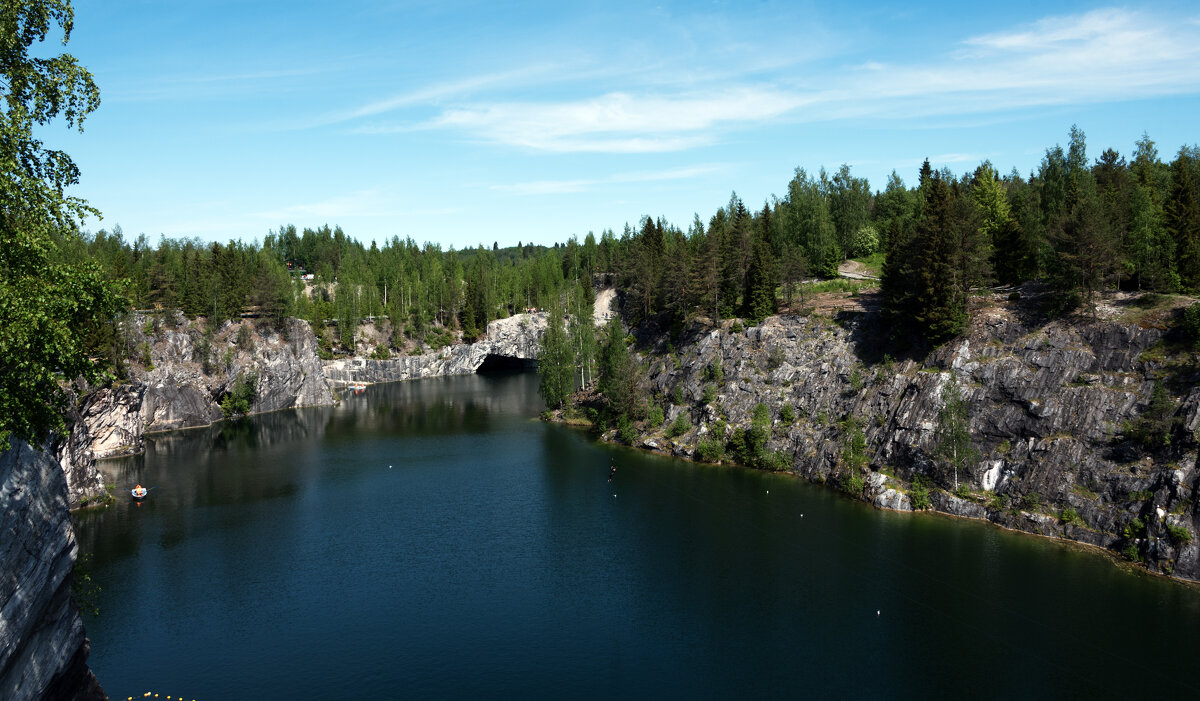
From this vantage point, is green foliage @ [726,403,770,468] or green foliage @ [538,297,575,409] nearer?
green foliage @ [726,403,770,468]

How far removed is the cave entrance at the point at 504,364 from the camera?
187m

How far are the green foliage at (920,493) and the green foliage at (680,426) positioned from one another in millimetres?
29377

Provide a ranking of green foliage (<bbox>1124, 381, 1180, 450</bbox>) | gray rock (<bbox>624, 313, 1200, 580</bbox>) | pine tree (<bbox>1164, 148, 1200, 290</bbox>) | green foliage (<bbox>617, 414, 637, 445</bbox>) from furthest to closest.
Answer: green foliage (<bbox>617, 414, 637, 445</bbox>)
pine tree (<bbox>1164, 148, 1200, 290</bbox>)
green foliage (<bbox>1124, 381, 1180, 450</bbox>)
gray rock (<bbox>624, 313, 1200, 580</bbox>)

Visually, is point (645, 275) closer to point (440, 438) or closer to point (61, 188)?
point (440, 438)

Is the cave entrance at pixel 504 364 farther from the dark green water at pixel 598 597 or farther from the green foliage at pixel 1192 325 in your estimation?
the green foliage at pixel 1192 325

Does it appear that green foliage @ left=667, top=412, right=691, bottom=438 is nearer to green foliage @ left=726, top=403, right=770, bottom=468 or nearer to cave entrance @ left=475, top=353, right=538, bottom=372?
green foliage @ left=726, top=403, right=770, bottom=468

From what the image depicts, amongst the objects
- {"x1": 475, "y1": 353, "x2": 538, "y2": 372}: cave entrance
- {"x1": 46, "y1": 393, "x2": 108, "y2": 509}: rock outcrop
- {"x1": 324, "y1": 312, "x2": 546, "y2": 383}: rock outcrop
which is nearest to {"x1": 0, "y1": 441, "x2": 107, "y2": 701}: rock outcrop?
{"x1": 46, "y1": 393, "x2": 108, "y2": 509}: rock outcrop

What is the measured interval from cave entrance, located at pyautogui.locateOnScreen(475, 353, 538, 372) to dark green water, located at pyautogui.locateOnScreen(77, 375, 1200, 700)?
104209 mm

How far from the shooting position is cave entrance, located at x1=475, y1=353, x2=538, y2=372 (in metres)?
187

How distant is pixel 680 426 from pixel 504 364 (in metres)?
106

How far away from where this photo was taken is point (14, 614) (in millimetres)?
25188

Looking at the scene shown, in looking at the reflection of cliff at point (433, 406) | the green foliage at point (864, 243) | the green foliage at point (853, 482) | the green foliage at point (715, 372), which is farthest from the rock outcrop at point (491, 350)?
the green foliage at point (853, 482)

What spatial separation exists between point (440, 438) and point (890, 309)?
209 ft

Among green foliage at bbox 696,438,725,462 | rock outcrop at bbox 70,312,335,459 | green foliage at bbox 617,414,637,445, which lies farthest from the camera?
green foliage at bbox 617,414,637,445
